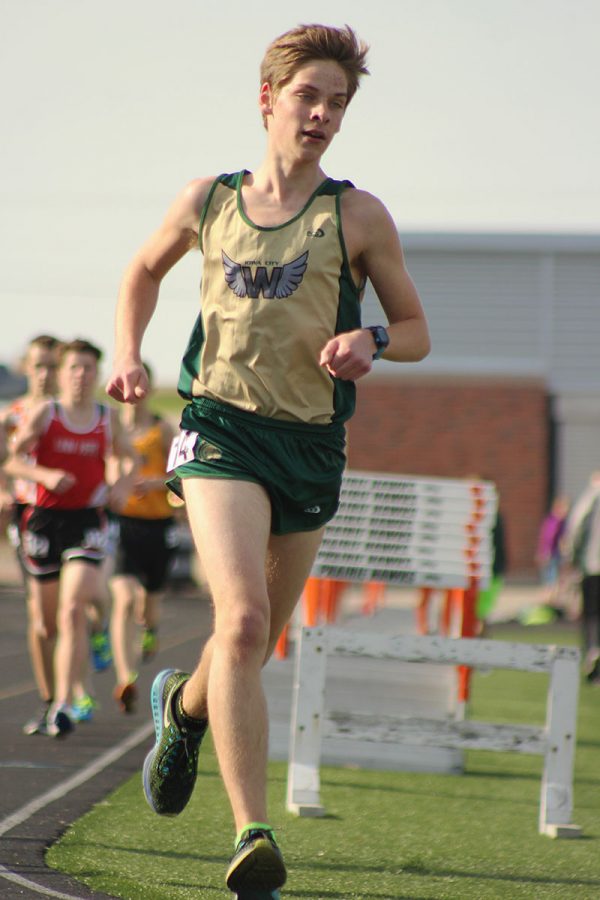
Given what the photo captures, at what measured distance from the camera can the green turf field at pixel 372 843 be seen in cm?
493

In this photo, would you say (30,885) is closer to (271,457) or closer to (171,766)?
(171,766)

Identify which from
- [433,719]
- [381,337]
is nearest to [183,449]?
[381,337]

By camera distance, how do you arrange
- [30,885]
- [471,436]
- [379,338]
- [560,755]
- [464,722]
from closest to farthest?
[379,338], [30,885], [560,755], [464,722], [471,436]

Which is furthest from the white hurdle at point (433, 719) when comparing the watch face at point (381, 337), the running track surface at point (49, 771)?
the watch face at point (381, 337)

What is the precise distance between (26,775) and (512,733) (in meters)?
2.24

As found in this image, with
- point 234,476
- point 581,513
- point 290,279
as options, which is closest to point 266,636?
point 234,476

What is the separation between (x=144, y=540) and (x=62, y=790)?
14.2ft

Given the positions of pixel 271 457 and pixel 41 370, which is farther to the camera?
pixel 41 370

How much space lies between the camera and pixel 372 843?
228 inches

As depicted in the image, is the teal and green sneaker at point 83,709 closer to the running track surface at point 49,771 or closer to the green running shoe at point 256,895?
the running track surface at point 49,771

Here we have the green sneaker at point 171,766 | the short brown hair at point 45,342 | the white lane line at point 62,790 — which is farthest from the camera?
the short brown hair at point 45,342

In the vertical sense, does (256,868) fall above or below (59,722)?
above

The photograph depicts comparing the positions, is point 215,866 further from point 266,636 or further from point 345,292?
point 345,292

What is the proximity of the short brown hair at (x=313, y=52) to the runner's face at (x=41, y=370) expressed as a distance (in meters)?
5.22
